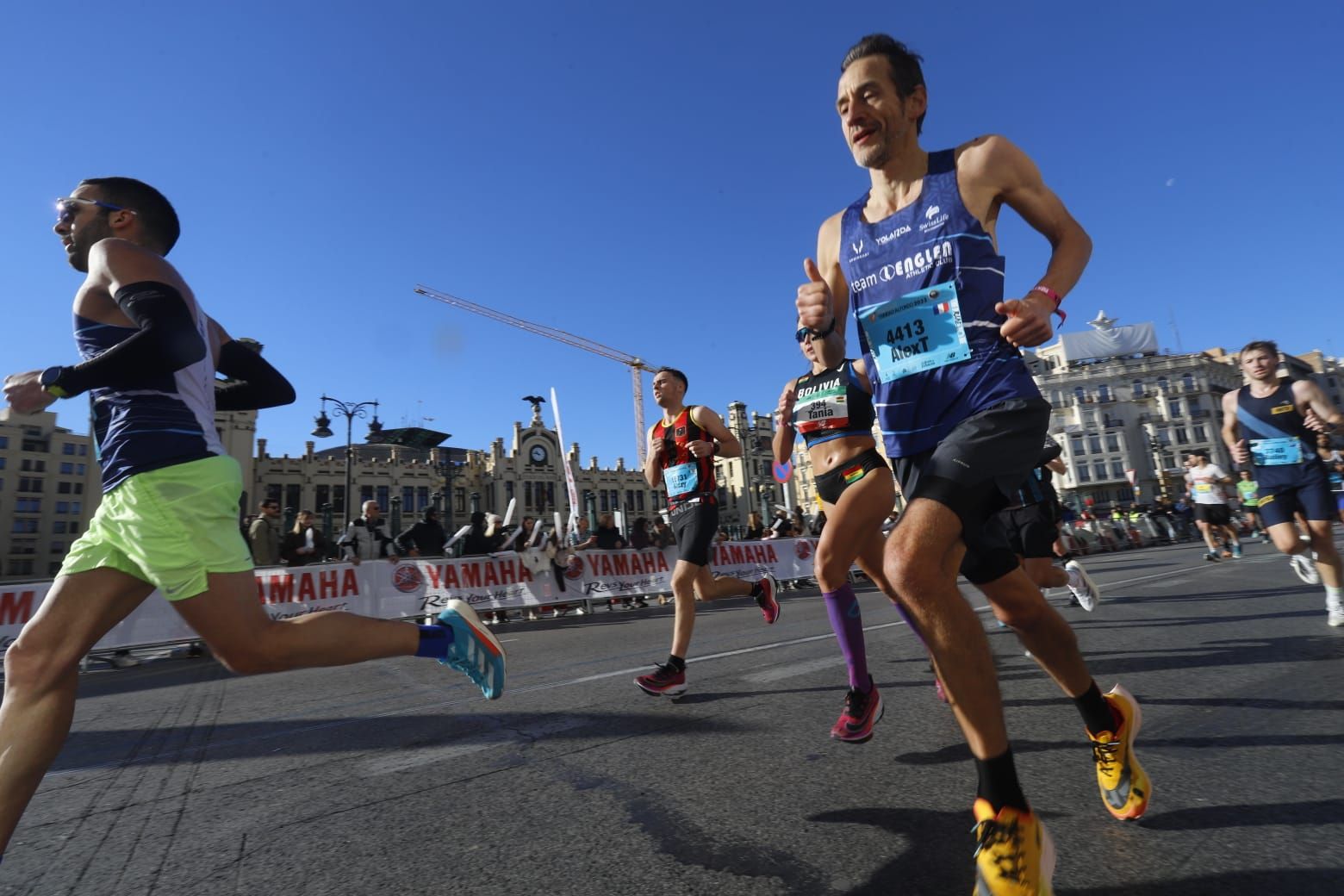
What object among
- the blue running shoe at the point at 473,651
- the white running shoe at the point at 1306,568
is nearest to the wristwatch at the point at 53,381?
the blue running shoe at the point at 473,651

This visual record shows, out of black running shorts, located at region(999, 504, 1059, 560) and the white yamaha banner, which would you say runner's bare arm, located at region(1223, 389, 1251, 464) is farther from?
the white yamaha banner

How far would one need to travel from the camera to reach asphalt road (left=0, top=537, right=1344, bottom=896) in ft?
5.11

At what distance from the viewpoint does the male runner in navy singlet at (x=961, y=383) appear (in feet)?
5.07

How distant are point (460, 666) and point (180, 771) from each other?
1.37 metres

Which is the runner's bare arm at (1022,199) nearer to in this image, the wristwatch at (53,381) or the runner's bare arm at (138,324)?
the runner's bare arm at (138,324)

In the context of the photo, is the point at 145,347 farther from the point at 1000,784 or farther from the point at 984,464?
the point at 1000,784

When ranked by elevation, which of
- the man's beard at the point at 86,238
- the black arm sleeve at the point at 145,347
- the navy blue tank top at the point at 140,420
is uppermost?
the man's beard at the point at 86,238

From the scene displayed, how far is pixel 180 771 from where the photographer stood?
2773mm

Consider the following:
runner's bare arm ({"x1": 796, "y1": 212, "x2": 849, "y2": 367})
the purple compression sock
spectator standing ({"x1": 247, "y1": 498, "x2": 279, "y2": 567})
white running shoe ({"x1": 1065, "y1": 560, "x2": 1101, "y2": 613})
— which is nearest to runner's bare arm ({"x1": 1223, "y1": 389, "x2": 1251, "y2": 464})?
white running shoe ({"x1": 1065, "y1": 560, "x2": 1101, "y2": 613})

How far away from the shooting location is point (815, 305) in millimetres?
2164

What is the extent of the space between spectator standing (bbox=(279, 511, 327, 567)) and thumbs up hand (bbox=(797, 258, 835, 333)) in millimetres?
9625

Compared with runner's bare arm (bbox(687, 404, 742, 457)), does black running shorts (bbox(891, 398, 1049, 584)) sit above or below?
below

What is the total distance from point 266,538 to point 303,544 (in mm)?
626

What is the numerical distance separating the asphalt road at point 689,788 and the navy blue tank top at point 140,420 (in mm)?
1086
